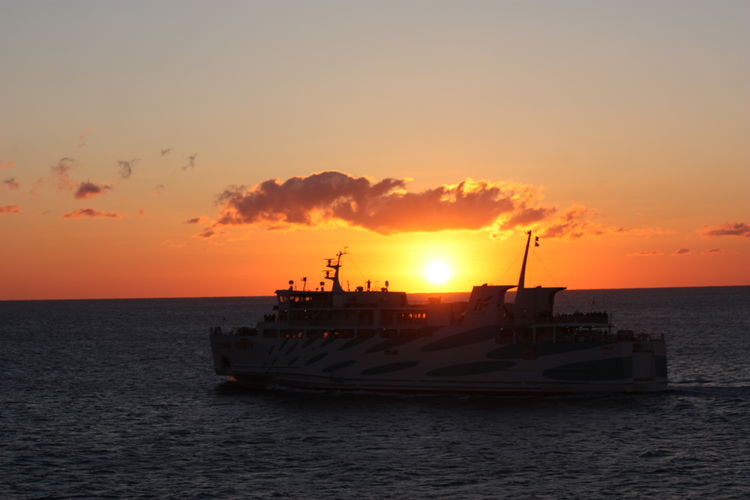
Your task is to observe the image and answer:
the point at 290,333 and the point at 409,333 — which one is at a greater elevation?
the point at 409,333

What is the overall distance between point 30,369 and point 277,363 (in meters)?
34.8

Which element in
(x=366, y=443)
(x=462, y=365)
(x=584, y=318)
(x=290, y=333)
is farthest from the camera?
(x=290, y=333)

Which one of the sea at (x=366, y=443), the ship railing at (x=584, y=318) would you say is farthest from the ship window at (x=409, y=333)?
the ship railing at (x=584, y=318)

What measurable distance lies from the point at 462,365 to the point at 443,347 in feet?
5.55

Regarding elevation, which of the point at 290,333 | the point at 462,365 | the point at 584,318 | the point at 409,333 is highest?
the point at 584,318

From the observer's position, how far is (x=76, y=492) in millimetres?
36281

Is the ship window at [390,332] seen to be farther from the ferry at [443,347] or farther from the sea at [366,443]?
the sea at [366,443]

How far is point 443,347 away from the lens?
195 feet

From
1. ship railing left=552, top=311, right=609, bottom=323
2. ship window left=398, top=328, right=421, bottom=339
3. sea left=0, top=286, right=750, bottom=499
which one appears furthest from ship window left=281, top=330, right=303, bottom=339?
ship railing left=552, top=311, right=609, bottom=323

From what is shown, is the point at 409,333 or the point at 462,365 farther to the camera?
the point at 409,333

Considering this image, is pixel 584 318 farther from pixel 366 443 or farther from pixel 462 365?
pixel 366 443

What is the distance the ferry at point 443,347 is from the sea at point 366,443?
4.06 ft

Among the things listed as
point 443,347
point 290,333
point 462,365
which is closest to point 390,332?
point 443,347

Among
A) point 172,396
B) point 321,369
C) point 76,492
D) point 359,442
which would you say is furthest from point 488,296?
point 76,492
